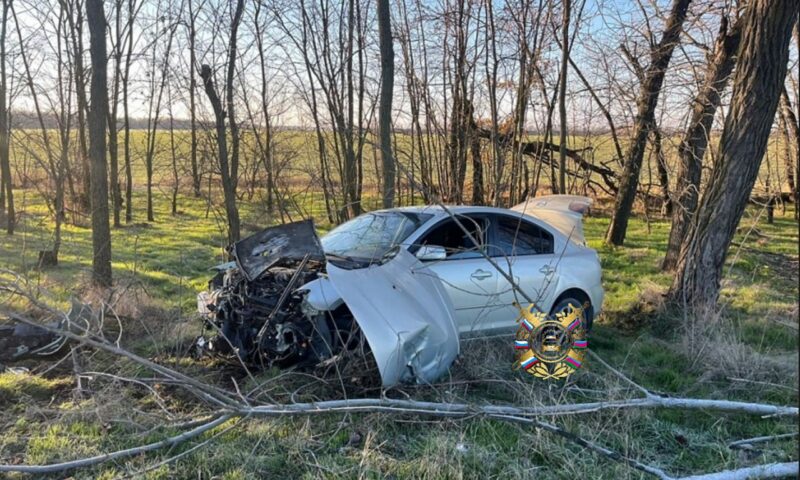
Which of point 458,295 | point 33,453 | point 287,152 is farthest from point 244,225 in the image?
point 33,453

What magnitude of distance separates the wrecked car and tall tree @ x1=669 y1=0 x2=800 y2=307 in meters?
1.48

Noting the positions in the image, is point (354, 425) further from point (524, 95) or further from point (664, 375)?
point (524, 95)

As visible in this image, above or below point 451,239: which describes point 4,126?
above

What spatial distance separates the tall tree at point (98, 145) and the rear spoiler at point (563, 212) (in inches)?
234

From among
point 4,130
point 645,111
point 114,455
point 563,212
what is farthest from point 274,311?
point 4,130

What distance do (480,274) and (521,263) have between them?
593mm

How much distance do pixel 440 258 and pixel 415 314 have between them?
2.91 feet

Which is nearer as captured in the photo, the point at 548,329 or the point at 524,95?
the point at 548,329

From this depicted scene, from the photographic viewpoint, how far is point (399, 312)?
166 inches

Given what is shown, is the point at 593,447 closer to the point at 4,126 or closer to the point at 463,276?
the point at 463,276

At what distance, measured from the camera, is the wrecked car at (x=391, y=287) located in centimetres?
422

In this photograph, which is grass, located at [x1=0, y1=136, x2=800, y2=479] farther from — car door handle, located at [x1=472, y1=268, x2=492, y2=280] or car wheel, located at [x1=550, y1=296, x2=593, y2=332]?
car door handle, located at [x1=472, y1=268, x2=492, y2=280]

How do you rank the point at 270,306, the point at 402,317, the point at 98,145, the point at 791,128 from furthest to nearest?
the point at 791,128 < the point at 98,145 < the point at 270,306 < the point at 402,317

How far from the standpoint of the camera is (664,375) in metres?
5.17
